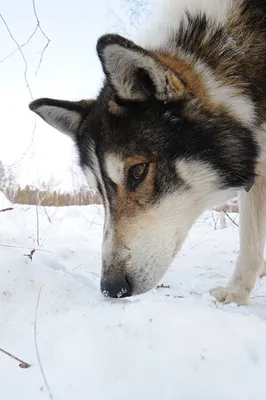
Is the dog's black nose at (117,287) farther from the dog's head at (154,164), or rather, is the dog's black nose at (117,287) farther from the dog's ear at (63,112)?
the dog's ear at (63,112)

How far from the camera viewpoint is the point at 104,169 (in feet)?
6.65

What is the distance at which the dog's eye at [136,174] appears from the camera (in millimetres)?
1895

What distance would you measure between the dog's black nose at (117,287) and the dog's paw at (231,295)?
2.94 ft

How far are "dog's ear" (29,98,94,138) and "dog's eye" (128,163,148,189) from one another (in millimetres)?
723

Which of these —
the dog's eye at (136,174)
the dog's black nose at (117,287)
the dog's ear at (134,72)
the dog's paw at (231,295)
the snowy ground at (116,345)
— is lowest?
the dog's paw at (231,295)

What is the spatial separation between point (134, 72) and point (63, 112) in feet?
2.82

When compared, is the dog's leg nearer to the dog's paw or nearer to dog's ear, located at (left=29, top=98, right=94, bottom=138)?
the dog's paw

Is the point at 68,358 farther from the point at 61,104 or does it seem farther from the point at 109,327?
the point at 61,104

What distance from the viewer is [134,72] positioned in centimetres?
176

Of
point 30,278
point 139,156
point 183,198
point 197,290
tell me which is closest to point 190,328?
point 183,198

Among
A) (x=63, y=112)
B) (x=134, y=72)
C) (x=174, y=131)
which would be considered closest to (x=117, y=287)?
(x=174, y=131)

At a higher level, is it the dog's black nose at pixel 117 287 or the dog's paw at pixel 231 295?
the dog's black nose at pixel 117 287

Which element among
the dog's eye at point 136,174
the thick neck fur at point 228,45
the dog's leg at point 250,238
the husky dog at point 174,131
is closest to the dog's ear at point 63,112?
the husky dog at point 174,131

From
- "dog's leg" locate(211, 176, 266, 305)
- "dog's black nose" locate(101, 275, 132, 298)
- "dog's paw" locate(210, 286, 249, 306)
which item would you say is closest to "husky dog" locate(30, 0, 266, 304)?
"dog's black nose" locate(101, 275, 132, 298)
